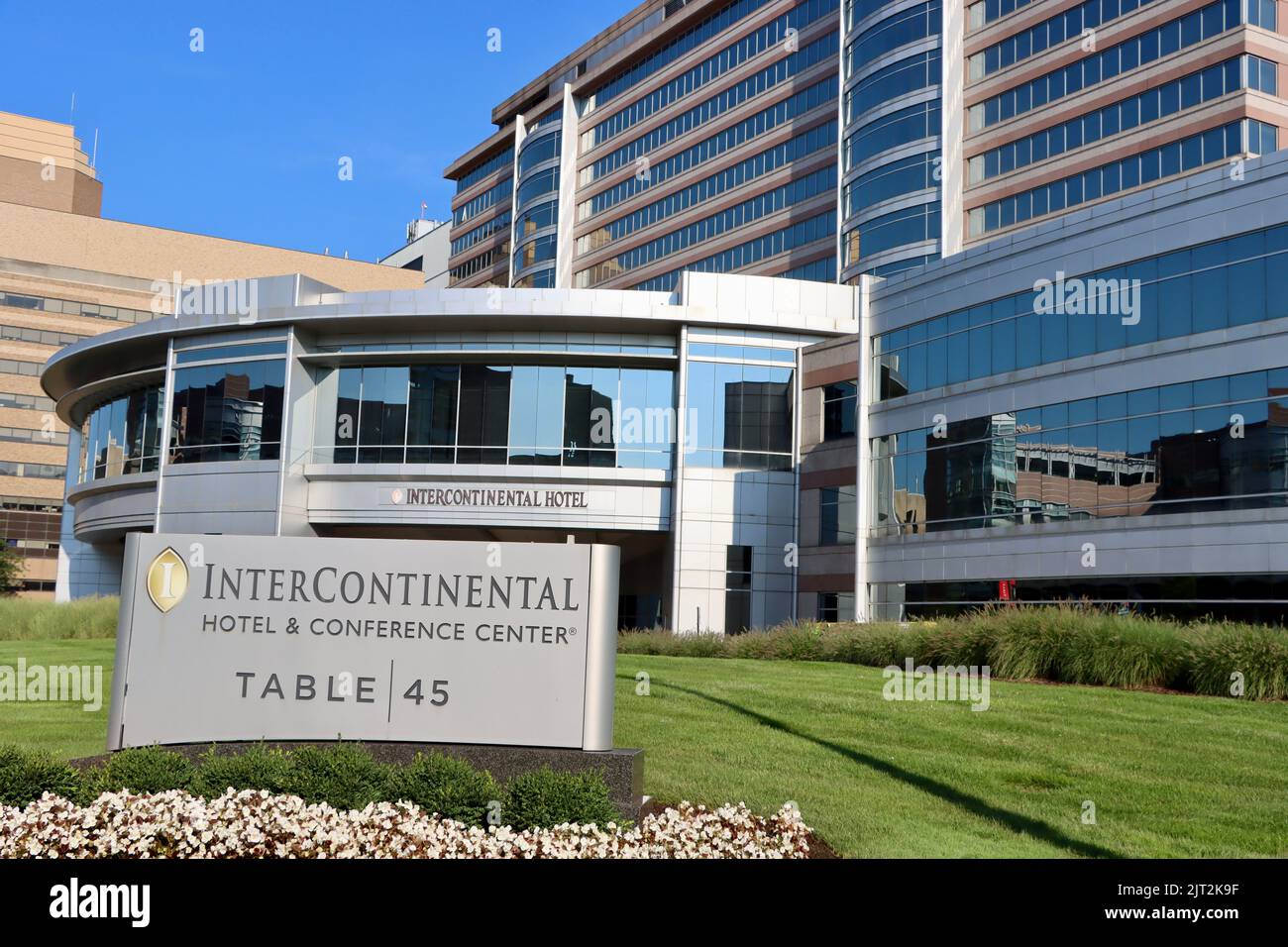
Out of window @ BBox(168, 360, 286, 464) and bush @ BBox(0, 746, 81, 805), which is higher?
window @ BBox(168, 360, 286, 464)

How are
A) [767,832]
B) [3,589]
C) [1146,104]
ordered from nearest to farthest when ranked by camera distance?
[767,832] → [1146,104] → [3,589]

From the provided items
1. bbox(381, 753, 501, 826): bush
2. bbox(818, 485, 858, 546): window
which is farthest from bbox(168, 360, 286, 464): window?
bbox(381, 753, 501, 826): bush

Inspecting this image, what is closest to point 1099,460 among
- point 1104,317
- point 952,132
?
point 1104,317

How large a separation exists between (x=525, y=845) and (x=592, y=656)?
1787 mm

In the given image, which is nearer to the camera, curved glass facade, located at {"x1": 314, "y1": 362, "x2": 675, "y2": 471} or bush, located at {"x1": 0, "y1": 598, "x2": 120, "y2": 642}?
bush, located at {"x1": 0, "y1": 598, "x2": 120, "y2": 642}

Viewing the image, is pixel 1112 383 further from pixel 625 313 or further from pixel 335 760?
pixel 335 760

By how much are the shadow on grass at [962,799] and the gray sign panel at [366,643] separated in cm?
281

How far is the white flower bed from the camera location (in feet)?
24.2

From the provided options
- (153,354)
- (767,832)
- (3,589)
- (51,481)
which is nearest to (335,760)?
(767,832)

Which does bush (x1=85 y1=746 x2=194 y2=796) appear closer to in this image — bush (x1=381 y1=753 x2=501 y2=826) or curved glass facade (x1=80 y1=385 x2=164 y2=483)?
bush (x1=381 y1=753 x2=501 y2=826)

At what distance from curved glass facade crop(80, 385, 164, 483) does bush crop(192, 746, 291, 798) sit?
3738 centimetres

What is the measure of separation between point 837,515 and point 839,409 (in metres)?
3.35

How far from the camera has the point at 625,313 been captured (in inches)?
1528
